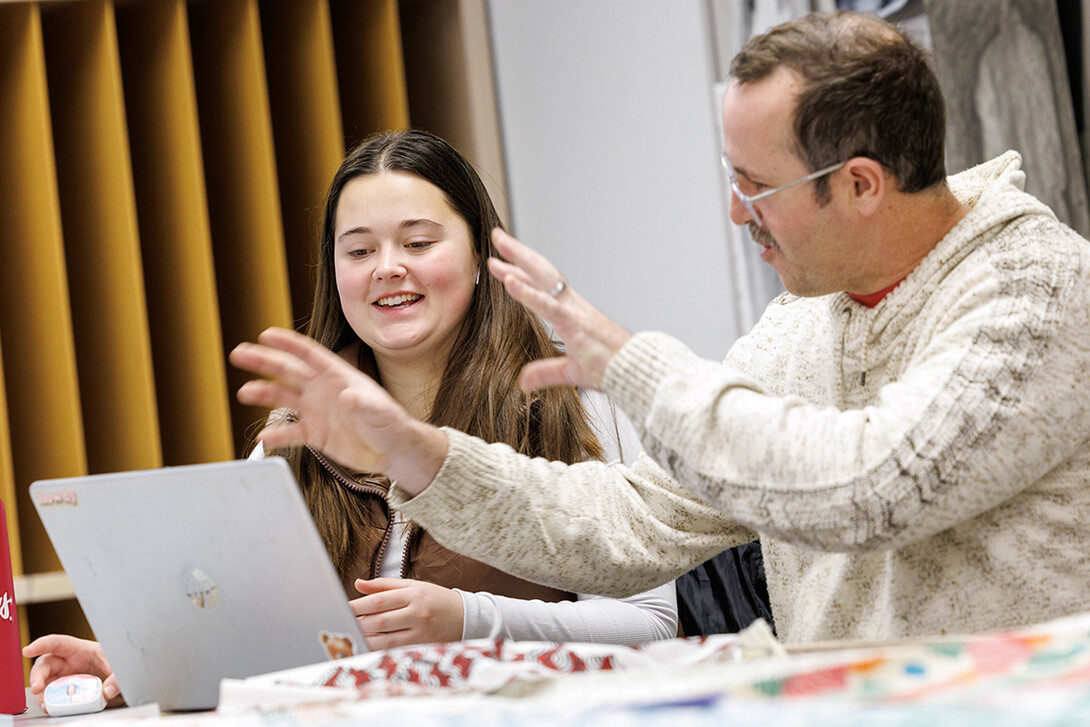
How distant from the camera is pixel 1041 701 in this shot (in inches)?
24.4

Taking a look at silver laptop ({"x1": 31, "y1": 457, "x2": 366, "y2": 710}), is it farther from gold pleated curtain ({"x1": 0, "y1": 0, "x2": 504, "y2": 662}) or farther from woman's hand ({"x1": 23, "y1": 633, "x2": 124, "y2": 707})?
gold pleated curtain ({"x1": 0, "y1": 0, "x2": 504, "y2": 662})

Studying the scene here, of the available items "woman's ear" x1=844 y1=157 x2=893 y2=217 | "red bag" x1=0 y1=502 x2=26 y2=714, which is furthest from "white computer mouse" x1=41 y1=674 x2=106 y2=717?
"woman's ear" x1=844 y1=157 x2=893 y2=217

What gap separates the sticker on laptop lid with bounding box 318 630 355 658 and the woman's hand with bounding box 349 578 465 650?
243 millimetres

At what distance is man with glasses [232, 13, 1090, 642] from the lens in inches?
43.9

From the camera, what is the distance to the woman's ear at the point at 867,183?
1.26m

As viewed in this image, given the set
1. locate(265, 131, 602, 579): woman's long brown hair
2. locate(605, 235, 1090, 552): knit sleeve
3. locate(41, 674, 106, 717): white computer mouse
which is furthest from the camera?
locate(265, 131, 602, 579): woman's long brown hair

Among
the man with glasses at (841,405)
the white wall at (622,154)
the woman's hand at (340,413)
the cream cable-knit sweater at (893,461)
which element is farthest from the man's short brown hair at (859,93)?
the white wall at (622,154)

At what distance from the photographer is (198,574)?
1192 millimetres

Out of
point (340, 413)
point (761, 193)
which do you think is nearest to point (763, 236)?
point (761, 193)

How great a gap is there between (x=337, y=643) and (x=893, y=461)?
1.82 ft

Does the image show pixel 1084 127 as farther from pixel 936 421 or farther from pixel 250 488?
pixel 250 488

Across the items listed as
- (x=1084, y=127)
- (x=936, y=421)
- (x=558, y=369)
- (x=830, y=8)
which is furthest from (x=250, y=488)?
(x=830, y=8)

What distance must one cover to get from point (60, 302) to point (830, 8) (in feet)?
5.89

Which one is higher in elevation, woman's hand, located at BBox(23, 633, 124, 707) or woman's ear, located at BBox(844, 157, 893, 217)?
woman's ear, located at BBox(844, 157, 893, 217)
